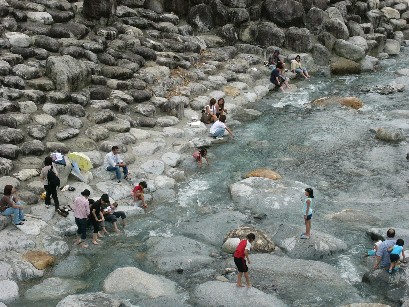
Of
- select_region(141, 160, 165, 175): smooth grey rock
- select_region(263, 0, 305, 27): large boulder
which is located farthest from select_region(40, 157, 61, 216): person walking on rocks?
select_region(263, 0, 305, 27): large boulder

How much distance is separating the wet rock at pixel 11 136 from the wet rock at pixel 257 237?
299 inches

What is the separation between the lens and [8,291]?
12.5 meters

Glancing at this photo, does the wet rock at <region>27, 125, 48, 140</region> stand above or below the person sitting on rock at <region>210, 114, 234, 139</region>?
above

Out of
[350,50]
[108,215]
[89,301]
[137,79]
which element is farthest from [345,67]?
[89,301]

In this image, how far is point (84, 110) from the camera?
67.4 feet

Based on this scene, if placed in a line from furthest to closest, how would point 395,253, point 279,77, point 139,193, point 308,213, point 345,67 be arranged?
1. point 345,67
2. point 279,77
3. point 139,193
4. point 308,213
5. point 395,253

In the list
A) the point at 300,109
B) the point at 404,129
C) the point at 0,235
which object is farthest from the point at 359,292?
the point at 300,109

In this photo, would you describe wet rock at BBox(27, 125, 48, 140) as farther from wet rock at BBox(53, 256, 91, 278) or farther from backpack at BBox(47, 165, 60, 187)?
wet rock at BBox(53, 256, 91, 278)

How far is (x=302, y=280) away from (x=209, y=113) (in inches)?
420

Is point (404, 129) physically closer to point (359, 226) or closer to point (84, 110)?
point (359, 226)

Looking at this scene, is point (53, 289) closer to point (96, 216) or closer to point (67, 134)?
point (96, 216)

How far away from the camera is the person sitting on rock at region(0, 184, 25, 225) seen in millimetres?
14211

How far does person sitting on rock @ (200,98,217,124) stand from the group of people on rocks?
222 inches

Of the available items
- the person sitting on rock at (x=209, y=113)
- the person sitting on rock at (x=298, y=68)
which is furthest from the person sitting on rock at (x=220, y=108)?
the person sitting on rock at (x=298, y=68)
